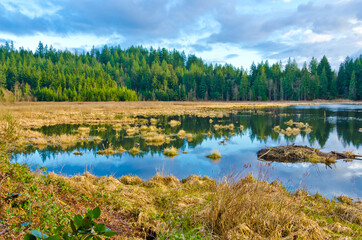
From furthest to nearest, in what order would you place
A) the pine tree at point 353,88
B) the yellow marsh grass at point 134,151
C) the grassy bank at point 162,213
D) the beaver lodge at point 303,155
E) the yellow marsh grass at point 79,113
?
the pine tree at point 353,88
the yellow marsh grass at point 79,113
the yellow marsh grass at point 134,151
the beaver lodge at point 303,155
the grassy bank at point 162,213

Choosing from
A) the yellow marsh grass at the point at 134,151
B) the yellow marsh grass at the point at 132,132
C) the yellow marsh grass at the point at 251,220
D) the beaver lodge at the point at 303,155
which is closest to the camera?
the yellow marsh grass at the point at 251,220

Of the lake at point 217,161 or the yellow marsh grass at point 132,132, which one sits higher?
the yellow marsh grass at point 132,132

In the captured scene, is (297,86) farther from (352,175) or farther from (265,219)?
(265,219)

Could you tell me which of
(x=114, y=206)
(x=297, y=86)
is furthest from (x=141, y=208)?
(x=297, y=86)

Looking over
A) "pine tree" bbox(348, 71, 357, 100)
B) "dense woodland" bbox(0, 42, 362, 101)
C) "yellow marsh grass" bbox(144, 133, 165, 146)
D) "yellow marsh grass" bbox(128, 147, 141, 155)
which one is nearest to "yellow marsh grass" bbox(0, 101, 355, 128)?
"yellow marsh grass" bbox(128, 147, 141, 155)

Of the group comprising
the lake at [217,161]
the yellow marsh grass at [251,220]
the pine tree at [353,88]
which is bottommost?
the lake at [217,161]

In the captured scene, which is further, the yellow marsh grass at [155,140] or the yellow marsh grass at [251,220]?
the yellow marsh grass at [155,140]

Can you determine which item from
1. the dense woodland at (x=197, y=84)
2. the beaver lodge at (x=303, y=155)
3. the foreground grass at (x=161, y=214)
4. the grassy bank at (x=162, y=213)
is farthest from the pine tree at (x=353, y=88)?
the foreground grass at (x=161, y=214)

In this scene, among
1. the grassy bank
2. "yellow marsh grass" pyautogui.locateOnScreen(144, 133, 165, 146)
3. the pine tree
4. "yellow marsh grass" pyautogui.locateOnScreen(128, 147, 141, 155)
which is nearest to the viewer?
the grassy bank

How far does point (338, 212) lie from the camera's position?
234 inches

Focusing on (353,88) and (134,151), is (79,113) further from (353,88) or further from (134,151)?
(353,88)

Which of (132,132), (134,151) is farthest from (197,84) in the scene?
(134,151)

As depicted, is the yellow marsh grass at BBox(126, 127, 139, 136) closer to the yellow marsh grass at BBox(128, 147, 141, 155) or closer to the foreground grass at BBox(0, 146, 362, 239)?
Result: the yellow marsh grass at BBox(128, 147, 141, 155)

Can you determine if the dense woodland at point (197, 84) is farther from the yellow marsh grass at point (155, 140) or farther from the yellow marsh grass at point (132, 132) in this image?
the yellow marsh grass at point (155, 140)
